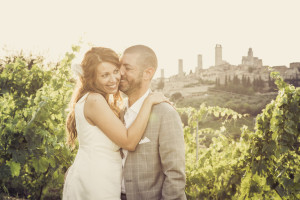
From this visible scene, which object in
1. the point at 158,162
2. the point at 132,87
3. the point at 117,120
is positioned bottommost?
the point at 158,162

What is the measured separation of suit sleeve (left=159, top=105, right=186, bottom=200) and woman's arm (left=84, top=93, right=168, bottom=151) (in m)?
0.17

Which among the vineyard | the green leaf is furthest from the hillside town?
the green leaf

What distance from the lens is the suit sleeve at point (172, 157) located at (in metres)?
2.01

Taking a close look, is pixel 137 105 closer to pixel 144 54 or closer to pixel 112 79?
pixel 112 79

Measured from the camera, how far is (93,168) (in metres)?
2.35

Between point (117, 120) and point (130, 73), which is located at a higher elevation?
point (130, 73)

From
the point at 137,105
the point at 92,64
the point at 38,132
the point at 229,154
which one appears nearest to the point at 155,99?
the point at 137,105

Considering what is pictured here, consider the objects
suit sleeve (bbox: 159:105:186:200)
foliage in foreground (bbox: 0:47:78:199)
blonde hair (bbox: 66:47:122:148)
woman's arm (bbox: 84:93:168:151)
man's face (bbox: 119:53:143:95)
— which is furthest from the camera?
foliage in foreground (bbox: 0:47:78:199)

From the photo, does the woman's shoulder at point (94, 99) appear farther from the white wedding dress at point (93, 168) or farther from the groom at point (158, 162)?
the groom at point (158, 162)

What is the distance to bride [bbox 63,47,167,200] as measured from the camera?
2236mm

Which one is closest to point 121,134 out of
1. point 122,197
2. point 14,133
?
point 122,197

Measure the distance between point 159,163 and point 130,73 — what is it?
784 millimetres

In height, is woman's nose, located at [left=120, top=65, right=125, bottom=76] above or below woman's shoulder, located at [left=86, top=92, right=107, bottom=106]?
above

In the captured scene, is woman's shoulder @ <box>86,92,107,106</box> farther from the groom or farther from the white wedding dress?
the groom
